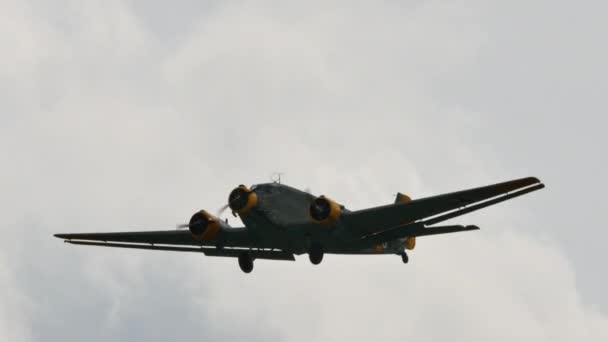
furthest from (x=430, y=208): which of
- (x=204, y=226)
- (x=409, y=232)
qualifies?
(x=204, y=226)

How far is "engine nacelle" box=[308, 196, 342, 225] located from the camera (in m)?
40.8

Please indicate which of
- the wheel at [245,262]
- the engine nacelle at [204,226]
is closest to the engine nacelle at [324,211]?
the wheel at [245,262]

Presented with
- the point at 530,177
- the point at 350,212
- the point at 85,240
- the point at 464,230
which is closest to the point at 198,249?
the point at 85,240

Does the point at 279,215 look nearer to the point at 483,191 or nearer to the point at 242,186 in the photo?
the point at 242,186

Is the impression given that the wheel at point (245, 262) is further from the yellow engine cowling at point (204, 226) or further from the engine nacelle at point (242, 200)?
the engine nacelle at point (242, 200)

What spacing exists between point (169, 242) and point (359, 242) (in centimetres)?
917

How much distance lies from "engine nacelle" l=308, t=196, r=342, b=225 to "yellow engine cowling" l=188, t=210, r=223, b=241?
494 centimetres

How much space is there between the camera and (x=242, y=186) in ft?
136

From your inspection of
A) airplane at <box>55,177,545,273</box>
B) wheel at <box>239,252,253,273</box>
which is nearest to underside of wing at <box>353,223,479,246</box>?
airplane at <box>55,177,545,273</box>

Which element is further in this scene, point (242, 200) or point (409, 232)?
point (409, 232)

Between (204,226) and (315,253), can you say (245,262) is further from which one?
(315,253)

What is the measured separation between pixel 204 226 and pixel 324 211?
18.9ft

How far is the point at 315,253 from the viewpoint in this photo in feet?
137

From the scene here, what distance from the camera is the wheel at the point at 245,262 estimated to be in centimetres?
4409
